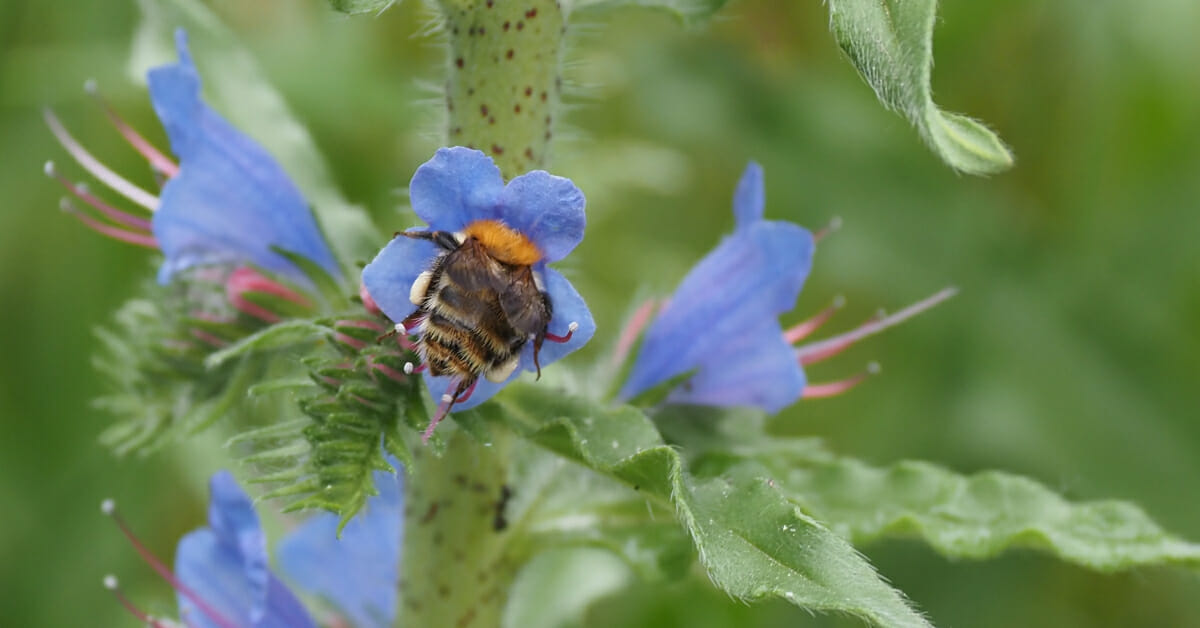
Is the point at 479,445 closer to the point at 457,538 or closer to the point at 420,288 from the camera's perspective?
the point at 457,538

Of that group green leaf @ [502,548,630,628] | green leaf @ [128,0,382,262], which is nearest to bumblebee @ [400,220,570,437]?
green leaf @ [128,0,382,262]

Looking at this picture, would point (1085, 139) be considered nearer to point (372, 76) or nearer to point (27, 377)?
Answer: point (372, 76)

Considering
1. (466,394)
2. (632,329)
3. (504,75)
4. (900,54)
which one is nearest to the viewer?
(900,54)

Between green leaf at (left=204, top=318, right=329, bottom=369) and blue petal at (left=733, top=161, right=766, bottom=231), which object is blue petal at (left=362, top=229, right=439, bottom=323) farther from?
blue petal at (left=733, top=161, right=766, bottom=231)

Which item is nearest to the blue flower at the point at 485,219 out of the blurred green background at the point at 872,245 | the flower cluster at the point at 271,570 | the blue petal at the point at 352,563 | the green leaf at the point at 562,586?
the flower cluster at the point at 271,570

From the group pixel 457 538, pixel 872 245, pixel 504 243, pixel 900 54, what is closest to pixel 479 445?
pixel 457 538

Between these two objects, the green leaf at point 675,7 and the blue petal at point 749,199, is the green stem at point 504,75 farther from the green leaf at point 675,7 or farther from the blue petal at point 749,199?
the blue petal at point 749,199

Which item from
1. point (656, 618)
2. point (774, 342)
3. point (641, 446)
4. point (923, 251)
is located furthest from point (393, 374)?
point (923, 251)
